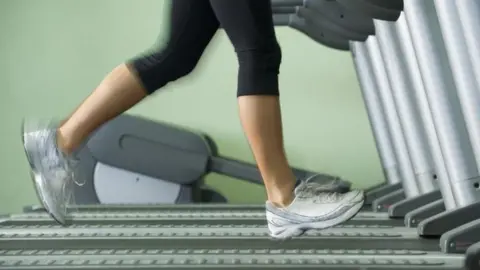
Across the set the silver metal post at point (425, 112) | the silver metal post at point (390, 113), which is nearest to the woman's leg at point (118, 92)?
the silver metal post at point (425, 112)

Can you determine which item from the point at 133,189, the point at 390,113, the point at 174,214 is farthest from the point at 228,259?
the point at 133,189

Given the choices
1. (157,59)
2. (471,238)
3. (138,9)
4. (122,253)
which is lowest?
A: (471,238)

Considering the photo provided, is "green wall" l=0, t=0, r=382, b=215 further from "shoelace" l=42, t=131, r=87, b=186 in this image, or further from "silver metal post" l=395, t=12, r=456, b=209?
"shoelace" l=42, t=131, r=87, b=186

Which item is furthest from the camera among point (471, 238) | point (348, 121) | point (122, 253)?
point (348, 121)

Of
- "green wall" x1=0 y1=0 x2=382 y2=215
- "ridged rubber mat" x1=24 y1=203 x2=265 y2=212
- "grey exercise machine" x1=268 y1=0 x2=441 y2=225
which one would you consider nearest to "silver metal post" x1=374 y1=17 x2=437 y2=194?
"grey exercise machine" x1=268 y1=0 x2=441 y2=225

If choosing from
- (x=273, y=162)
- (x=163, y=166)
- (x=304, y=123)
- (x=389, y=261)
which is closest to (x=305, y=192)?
(x=273, y=162)

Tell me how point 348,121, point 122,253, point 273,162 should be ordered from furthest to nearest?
point 348,121, point 122,253, point 273,162

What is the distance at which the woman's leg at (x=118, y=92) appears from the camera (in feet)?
5.63

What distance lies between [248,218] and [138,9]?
1561 mm

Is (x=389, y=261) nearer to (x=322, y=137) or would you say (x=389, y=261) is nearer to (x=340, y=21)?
(x=340, y=21)

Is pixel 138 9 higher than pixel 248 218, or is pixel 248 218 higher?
pixel 138 9

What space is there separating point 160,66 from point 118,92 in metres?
0.11

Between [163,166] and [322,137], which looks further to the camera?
[322,137]

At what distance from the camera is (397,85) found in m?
2.72
